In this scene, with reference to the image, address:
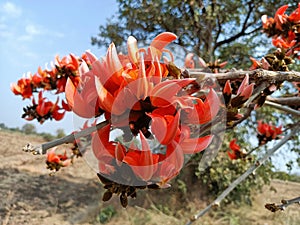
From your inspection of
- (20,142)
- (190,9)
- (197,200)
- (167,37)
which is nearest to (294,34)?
(167,37)

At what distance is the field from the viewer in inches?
139

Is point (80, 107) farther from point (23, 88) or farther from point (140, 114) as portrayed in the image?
point (23, 88)

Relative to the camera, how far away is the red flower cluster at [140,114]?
31cm

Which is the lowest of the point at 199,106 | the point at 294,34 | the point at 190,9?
the point at 199,106

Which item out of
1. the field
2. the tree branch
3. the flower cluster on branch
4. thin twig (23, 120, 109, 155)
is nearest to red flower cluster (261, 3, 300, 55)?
the tree branch

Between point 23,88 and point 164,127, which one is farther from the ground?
point 23,88

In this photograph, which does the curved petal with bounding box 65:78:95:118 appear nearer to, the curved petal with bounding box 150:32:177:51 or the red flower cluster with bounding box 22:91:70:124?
the curved petal with bounding box 150:32:177:51

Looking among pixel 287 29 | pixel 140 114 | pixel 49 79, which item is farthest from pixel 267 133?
pixel 140 114

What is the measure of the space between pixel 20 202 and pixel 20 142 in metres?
3.21

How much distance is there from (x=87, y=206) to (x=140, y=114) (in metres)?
4.28

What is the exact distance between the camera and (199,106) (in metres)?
0.33

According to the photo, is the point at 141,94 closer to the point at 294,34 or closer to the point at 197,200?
the point at 294,34

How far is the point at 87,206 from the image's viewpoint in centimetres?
435

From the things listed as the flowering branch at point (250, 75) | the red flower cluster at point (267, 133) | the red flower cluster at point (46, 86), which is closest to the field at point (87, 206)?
the red flower cluster at point (267, 133)
